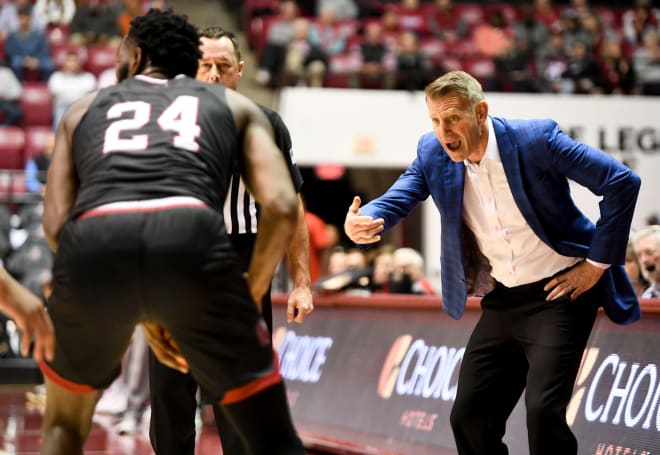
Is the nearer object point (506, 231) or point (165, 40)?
point (165, 40)

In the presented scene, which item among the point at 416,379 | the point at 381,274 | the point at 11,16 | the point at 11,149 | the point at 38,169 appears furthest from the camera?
the point at 11,16

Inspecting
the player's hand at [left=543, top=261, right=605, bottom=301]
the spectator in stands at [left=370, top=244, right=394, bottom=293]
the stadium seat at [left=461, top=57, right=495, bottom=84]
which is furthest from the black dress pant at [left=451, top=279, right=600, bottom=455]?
the stadium seat at [left=461, top=57, right=495, bottom=84]

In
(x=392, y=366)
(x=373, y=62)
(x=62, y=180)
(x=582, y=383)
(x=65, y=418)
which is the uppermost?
(x=373, y=62)

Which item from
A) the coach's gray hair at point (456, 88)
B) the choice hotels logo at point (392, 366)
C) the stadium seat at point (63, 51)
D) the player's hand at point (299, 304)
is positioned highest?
the coach's gray hair at point (456, 88)

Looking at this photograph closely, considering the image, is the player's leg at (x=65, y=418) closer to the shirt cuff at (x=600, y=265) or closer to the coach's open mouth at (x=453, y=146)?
the coach's open mouth at (x=453, y=146)

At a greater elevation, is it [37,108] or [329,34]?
[329,34]

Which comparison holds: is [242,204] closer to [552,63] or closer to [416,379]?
[416,379]

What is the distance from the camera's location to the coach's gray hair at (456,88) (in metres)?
4.29

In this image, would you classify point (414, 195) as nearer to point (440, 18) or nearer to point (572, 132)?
point (572, 132)

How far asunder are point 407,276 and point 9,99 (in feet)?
29.1

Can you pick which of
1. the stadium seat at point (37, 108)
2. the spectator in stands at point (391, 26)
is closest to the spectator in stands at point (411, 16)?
the spectator in stands at point (391, 26)

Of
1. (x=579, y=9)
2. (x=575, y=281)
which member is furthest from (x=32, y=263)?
(x=579, y=9)

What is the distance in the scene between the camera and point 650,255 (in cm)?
661

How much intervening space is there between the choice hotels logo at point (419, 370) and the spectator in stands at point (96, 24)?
11382mm
